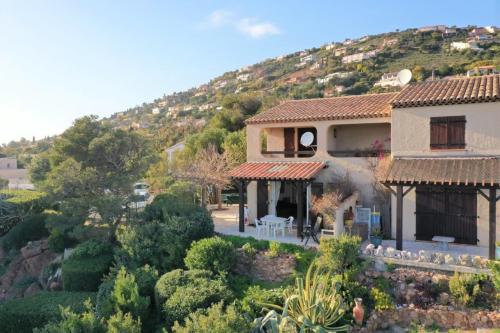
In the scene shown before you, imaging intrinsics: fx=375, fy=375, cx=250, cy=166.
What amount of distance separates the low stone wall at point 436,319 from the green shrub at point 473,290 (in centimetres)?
47

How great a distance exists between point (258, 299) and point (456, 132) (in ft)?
41.1

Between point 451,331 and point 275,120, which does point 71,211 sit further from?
point 451,331

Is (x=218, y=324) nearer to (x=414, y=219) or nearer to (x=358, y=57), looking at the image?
(x=414, y=219)

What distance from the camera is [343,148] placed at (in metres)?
24.0

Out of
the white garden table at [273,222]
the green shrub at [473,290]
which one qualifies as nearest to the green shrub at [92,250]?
the white garden table at [273,222]

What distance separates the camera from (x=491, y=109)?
689 inches

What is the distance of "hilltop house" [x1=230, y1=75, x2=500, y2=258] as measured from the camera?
17297 millimetres

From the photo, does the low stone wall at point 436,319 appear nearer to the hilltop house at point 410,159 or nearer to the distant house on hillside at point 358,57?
the hilltop house at point 410,159

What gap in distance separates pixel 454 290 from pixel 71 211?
20021 mm

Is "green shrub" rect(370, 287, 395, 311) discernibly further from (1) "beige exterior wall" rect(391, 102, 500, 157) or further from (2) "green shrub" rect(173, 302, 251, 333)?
(1) "beige exterior wall" rect(391, 102, 500, 157)

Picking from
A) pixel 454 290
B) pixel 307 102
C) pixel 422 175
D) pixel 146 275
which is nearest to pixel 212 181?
pixel 307 102

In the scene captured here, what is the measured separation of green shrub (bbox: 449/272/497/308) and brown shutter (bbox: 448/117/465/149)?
266 inches

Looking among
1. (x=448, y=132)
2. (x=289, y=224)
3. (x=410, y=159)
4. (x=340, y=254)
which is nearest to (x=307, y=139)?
(x=289, y=224)

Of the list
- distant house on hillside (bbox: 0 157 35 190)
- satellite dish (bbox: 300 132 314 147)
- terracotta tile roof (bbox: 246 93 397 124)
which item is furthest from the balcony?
distant house on hillside (bbox: 0 157 35 190)
